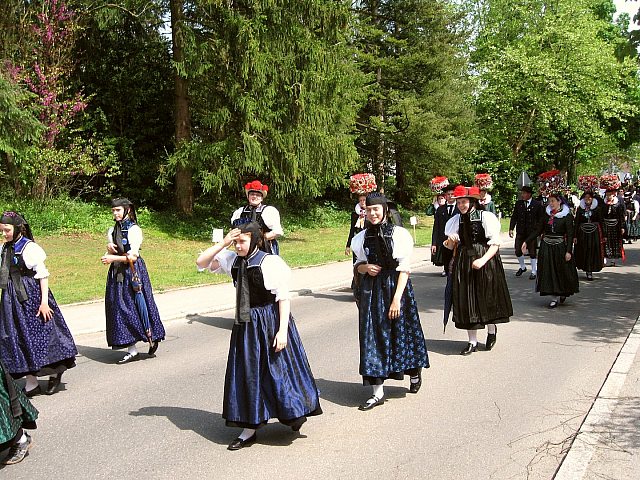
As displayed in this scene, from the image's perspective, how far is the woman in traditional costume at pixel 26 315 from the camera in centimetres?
641

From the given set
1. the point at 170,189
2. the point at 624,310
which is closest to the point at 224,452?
the point at 624,310

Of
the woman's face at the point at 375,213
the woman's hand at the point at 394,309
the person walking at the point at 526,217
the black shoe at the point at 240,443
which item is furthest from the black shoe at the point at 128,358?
the person walking at the point at 526,217

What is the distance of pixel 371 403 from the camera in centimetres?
598

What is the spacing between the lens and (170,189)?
26.9m

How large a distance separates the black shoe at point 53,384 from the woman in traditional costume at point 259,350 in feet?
8.73

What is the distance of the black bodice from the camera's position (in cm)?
500

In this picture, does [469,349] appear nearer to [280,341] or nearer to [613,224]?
[280,341]

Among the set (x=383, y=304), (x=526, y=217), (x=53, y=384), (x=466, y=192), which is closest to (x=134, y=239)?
(x=53, y=384)

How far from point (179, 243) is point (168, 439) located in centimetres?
1669

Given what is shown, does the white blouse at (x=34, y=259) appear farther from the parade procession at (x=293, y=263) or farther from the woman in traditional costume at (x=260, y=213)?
the woman in traditional costume at (x=260, y=213)

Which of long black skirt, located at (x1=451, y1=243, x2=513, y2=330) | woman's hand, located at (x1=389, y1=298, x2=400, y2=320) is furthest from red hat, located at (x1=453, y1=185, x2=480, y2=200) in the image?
woman's hand, located at (x1=389, y1=298, x2=400, y2=320)

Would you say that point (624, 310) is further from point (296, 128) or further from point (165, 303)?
point (296, 128)

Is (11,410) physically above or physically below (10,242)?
below

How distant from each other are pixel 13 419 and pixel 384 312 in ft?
10.2
